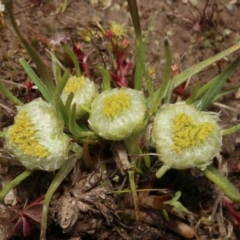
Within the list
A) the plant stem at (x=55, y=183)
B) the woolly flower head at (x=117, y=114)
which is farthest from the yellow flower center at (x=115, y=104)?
the plant stem at (x=55, y=183)

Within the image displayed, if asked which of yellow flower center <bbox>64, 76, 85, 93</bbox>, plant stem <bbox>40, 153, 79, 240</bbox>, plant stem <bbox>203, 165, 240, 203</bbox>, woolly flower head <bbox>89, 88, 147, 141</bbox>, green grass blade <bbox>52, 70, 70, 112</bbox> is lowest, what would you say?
plant stem <bbox>203, 165, 240, 203</bbox>

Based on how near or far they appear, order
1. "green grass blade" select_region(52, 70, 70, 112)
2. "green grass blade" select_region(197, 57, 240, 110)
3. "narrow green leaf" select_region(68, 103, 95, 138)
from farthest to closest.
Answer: "green grass blade" select_region(197, 57, 240, 110) → "narrow green leaf" select_region(68, 103, 95, 138) → "green grass blade" select_region(52, 70, 70, 112)

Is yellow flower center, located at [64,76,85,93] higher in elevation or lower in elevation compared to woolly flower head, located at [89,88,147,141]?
higher

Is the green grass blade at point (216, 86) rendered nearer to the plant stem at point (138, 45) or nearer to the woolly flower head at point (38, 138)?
the plant stem at point (138, 45)

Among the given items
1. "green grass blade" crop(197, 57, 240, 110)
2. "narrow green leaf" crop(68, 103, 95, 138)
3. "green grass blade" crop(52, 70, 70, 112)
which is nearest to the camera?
"green grass blade" crop(52, 70, 70, 112)

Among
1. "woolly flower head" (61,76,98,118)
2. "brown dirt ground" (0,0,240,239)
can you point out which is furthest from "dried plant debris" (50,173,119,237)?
"woolly flower head" (61,76,98,118)

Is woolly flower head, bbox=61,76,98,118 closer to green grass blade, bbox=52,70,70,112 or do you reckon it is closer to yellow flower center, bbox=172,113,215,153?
green grass blade, bbox=52,70,70,112

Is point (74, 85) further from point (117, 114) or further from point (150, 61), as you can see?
point (150, 61)
